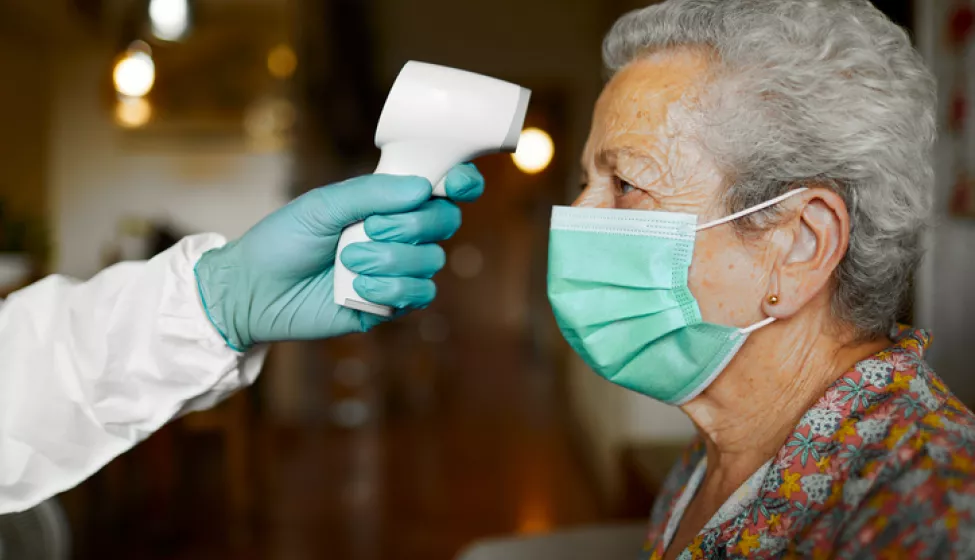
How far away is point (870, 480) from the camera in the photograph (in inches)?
29.4

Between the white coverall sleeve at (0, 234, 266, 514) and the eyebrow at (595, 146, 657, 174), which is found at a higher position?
the eyebrow at (595, 146, 657, 174)

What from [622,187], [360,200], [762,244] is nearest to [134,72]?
[360,200]

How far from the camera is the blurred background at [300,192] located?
2.83 metres

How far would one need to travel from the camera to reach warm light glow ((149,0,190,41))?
273 centimetres

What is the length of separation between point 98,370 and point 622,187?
87cm

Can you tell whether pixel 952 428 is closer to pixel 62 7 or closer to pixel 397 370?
pixel 62 7

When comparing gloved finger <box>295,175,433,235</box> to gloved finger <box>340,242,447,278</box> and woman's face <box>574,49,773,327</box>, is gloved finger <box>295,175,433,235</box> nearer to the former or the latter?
gloved finger <box>340,242,447,278</box>

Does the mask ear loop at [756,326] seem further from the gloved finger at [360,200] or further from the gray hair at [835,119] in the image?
the gloved finger at [360,200]

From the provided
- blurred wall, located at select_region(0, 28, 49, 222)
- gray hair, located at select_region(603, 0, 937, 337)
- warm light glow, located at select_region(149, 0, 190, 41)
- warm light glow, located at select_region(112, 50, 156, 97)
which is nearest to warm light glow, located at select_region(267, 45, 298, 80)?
blurred wall, located at select_region(0, 28, 49, 222)

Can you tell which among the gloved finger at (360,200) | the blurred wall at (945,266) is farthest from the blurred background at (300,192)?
the gloved finger at (360,200)

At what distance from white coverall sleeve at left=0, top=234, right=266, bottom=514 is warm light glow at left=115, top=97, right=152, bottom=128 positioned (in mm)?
4054

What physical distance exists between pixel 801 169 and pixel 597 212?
0.94 ft

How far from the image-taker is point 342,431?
514 centimetres

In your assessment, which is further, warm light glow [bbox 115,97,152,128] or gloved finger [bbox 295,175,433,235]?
warm light glow [bbox 115,97,152,128]
